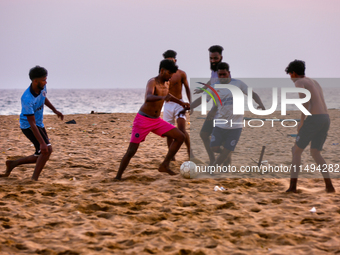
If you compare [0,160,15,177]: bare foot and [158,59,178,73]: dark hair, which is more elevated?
[158,59,178,73]: dark hair

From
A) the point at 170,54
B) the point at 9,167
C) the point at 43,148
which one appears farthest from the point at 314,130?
the point at 9,167

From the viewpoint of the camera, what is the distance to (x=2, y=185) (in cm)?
502

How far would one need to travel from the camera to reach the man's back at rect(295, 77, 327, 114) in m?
4.43

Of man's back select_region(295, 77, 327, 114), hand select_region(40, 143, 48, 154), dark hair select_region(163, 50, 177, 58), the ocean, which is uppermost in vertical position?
dark hair select_region(163, 50, 177, 58)

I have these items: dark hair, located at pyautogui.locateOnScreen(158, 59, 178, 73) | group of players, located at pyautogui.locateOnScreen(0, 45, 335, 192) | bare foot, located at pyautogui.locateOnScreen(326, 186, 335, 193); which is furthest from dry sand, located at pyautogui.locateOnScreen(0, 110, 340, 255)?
dark hair, located at pyautogui.locateOnScreen(158, 59, 178, 73)

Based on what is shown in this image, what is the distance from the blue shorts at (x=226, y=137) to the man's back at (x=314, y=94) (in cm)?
142

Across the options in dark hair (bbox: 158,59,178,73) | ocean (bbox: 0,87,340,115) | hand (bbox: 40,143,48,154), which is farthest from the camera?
ocean (bbox: 0,87,340,115)

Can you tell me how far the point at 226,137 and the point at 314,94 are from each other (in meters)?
1.75

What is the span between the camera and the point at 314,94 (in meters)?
4.45

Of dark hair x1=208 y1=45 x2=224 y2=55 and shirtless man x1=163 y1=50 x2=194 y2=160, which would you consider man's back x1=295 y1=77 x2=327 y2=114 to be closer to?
dark hair x1=208 y1=45 x2=224 y2=55

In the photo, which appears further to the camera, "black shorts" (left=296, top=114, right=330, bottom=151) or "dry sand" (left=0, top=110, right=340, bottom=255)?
"black shorts" (left=296, top=114, right=330, bottom=151)

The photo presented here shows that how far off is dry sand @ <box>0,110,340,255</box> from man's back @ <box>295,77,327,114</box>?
115cm

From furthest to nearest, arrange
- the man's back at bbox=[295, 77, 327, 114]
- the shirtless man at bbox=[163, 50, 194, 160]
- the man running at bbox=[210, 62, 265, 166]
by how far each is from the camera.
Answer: the shirtless man at bbox=[163, 50, 194, 160] < the man running at bbox=[210, 62, 265, 166] < the man's back at bbox=[295, 77, 327, 114]

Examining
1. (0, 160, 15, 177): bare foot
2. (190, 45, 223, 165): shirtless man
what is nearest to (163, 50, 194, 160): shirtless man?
(190, 45, 223, 165): shirtless man
